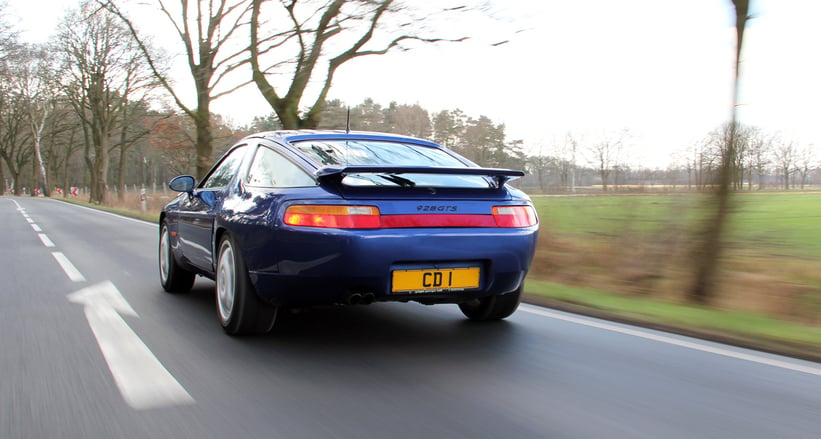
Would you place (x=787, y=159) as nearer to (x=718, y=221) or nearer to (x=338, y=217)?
(x=718, y=221)

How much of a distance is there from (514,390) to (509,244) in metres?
1.06

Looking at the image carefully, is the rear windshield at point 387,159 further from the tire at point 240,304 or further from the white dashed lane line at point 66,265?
the white dashed lane line at point 66,265

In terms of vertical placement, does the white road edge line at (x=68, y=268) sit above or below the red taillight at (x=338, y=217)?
below

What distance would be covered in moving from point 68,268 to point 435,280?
20.6ft

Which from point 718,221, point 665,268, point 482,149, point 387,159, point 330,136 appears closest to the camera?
point 387,159

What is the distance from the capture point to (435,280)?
13.0 feet

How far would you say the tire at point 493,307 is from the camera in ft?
16.2

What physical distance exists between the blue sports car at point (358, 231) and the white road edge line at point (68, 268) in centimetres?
354

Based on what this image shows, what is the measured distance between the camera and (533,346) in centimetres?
432

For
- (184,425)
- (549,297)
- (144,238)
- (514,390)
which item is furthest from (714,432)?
(144,238)

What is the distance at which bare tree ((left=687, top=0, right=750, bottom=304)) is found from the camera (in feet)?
19.6

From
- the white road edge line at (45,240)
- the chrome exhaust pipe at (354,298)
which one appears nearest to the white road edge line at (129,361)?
the chrome exhaust pipe at (354,298)

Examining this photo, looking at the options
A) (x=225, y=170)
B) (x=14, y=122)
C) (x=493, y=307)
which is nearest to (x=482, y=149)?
(x=225, y=170)

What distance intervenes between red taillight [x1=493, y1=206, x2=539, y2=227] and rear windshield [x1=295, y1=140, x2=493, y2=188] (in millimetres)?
201
